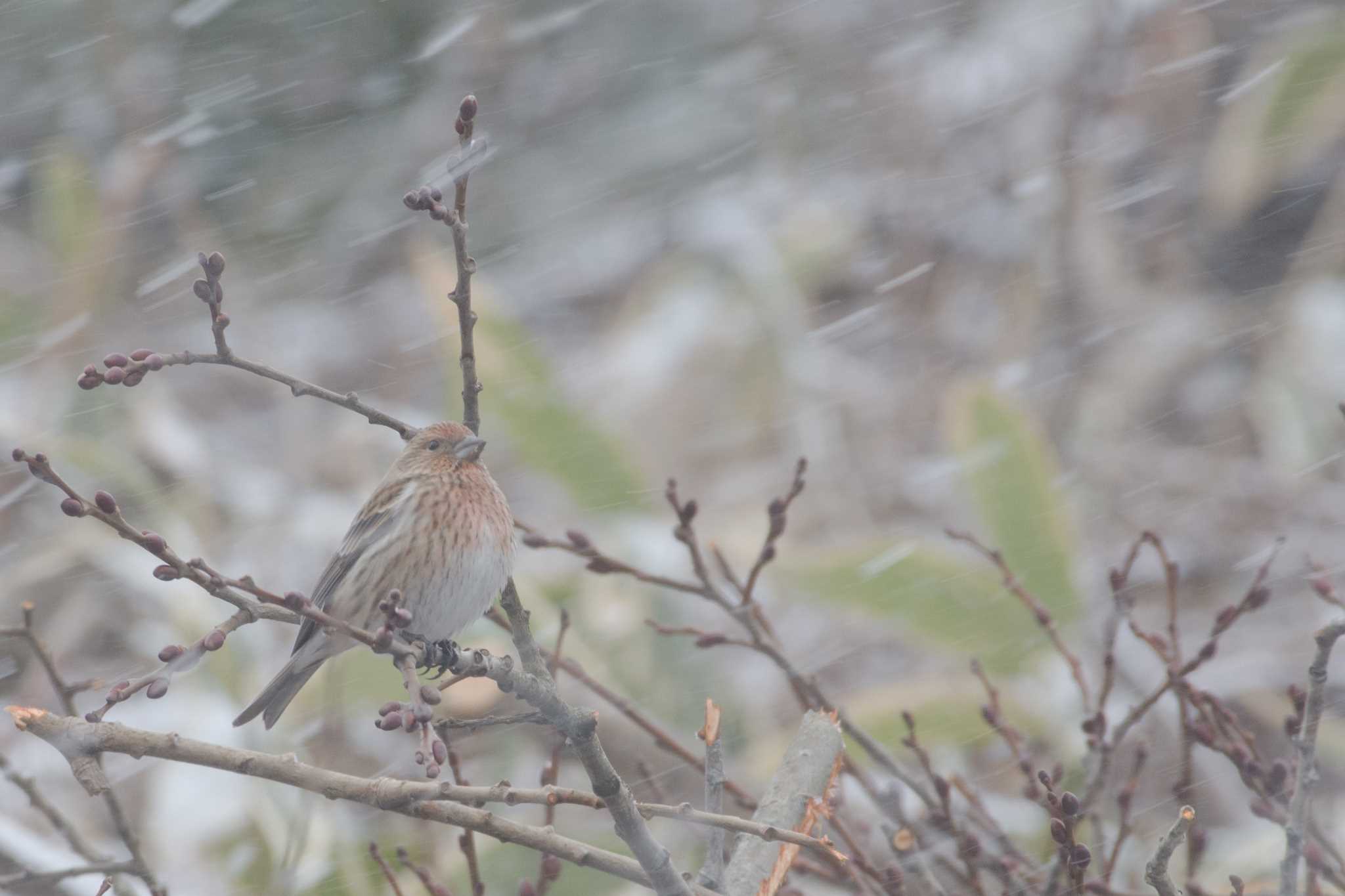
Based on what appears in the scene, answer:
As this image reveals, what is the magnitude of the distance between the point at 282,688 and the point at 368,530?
0.83 feet

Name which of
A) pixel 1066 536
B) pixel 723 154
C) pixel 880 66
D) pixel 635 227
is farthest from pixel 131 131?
pixel 1066 536

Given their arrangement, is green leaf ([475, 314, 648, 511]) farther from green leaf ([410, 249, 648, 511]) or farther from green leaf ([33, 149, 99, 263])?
green leaf ([33, 149, 99, 263])

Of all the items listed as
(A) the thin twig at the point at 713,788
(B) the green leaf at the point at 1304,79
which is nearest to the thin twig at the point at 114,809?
(A) the thin twig at the point at 713,788

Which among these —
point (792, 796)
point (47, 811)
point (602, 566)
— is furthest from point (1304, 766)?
point (47, 811)

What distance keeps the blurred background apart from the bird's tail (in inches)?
17.3

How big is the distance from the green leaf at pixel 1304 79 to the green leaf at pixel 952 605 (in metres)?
2.40

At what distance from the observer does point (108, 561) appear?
11.5 ft

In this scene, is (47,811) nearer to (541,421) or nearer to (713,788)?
(713,788)

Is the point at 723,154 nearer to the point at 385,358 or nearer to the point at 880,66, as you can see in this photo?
the point at 880,66

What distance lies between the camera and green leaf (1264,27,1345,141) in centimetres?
393

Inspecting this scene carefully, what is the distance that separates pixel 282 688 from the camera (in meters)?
1.79

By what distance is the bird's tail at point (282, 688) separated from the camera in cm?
173

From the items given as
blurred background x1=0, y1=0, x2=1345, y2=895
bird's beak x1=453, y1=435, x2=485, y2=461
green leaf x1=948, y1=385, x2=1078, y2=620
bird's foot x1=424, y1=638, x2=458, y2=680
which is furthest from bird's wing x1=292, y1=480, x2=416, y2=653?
green leaf x1=948, y1=385, x2=1078, y2=620

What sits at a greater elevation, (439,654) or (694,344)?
(694,344)
